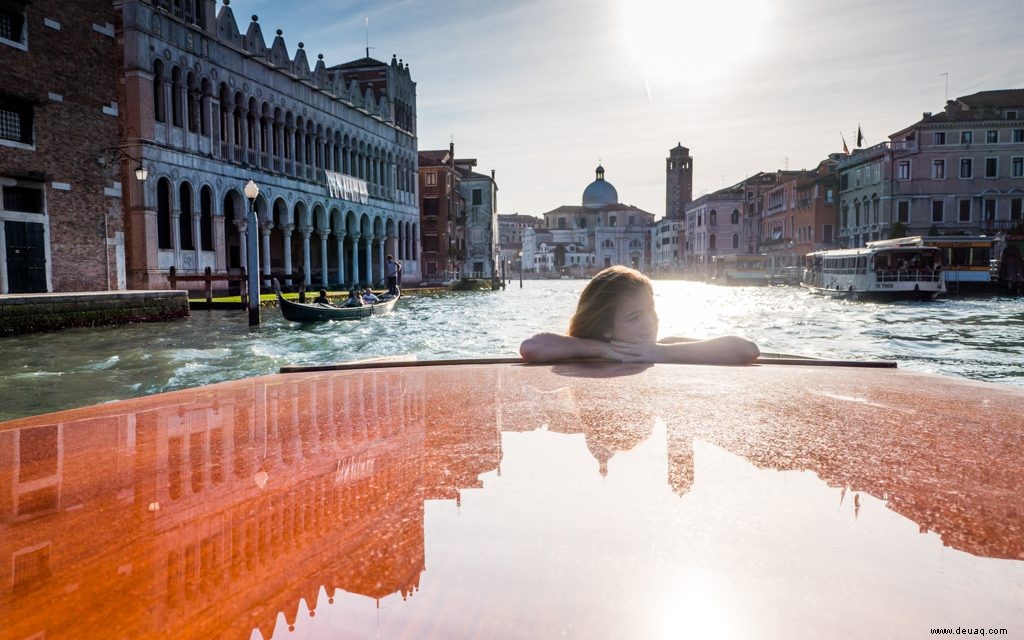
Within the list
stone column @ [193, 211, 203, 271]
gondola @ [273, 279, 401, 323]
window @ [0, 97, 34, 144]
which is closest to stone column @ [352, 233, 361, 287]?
stone column @ [193, 211, 203, 271]

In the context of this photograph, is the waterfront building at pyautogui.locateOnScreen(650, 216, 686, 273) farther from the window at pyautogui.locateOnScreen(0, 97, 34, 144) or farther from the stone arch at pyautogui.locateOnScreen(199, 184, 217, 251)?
the window at pyautogui.locateOnScreen(0, 97, 34, 144)

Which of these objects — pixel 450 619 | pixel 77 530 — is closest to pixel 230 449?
pixel 77 530

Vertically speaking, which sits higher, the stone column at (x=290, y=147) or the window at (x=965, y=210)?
→ the stone column at (x=290, y=147)

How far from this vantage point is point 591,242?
9106 cm

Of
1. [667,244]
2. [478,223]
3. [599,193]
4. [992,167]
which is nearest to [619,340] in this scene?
[992,167]

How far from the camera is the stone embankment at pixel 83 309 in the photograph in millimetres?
A: 10203

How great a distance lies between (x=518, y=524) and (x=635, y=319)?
232 centimetres

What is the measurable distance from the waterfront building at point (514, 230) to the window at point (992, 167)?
66.6m

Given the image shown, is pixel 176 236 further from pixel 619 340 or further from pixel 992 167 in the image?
pixel 992 167

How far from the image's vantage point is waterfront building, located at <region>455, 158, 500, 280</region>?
49188 millimetres

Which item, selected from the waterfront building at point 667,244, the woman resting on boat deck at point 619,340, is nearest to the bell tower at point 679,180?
the waterfront building at point 667,244

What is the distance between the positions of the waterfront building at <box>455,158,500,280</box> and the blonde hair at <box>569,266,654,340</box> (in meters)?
45.2

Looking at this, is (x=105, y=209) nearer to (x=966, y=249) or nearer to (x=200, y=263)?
(x=200, y=263)

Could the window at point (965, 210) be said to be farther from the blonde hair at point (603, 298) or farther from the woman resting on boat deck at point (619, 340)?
the blonde hair at point (603, 298)
